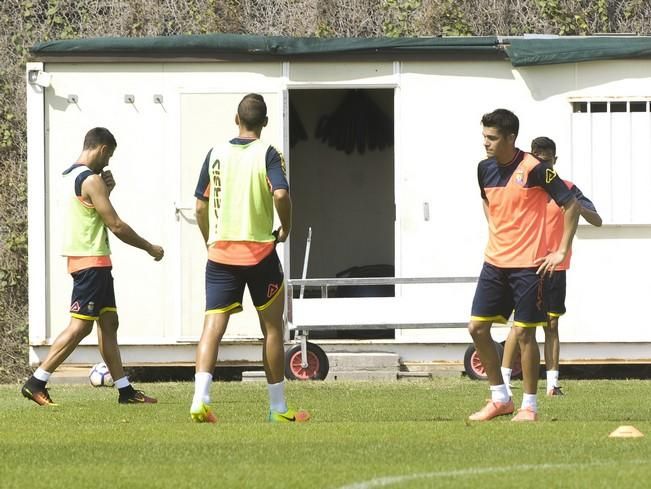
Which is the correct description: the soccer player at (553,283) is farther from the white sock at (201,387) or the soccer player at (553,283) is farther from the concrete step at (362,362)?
the white sock at (201,387)

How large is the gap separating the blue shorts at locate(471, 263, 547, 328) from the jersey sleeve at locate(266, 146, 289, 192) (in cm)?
126

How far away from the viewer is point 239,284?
796 cm

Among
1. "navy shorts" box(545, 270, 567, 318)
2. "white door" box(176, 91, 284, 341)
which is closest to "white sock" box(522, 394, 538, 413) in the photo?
"navy shorts" box(545, 270, 567, 318)

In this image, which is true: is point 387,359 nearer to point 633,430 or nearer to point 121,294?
point 121,294

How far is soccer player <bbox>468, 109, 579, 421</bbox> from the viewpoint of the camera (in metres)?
8.02

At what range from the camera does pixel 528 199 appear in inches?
319

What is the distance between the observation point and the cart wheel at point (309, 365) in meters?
12.5

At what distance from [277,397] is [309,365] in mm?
4506

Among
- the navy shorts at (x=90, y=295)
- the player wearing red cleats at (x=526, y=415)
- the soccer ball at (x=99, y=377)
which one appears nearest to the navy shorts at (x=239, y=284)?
the player wearing red cleats at (x=526, y=415)

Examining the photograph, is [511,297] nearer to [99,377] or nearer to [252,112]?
[252,112]

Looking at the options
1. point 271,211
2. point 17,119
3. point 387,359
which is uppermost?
point 17,119

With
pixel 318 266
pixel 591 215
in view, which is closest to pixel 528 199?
pixel 591 215

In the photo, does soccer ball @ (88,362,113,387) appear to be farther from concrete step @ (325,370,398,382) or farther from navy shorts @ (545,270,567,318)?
navy shorts @ (545,270,567,318)

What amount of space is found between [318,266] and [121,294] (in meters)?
3.84
